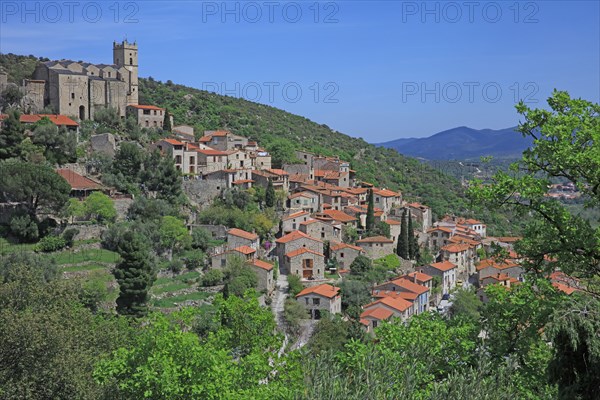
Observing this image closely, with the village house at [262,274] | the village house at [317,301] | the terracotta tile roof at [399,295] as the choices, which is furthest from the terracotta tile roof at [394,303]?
the village house at [262,274]

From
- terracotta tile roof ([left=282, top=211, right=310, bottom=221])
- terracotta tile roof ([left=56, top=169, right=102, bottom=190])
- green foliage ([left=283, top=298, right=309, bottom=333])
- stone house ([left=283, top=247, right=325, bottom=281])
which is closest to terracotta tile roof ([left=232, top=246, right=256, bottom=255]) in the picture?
stone house ([left=283, top=247, right=325, bottom=281])

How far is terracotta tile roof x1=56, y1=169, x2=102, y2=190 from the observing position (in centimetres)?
3818

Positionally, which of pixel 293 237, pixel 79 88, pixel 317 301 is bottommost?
pixel 317 301

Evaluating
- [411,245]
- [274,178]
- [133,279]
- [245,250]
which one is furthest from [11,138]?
[411,245]

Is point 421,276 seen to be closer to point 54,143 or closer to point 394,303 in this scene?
point 394,303

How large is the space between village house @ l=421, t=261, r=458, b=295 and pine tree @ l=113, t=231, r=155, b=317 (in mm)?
22541

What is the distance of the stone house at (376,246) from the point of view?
4488cm

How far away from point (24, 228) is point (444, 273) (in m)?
27.3

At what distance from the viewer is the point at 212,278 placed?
34125 mm

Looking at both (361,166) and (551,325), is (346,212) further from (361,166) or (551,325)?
(551,325)

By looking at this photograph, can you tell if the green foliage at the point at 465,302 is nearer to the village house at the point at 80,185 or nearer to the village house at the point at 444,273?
the village house at the point at 444,273

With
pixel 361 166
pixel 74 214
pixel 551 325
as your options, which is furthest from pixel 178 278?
pixel 361 166

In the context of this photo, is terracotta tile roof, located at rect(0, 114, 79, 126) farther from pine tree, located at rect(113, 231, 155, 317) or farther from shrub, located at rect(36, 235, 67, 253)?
pine tree, located at rect(113, 231, 155, 317)

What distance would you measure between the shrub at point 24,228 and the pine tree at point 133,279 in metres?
6.06
